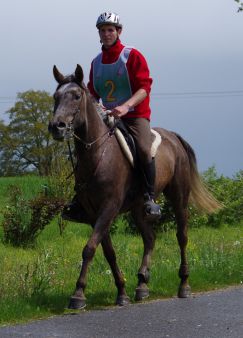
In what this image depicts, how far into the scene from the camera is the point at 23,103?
78.4m

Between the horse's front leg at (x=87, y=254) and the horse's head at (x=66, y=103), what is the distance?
3.41 ft

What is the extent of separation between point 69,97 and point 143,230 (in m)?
2.59

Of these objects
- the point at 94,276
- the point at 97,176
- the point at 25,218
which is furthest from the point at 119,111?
the point at 25,218

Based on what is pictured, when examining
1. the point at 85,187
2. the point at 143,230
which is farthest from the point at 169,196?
the point at 85,187

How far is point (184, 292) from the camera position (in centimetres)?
979

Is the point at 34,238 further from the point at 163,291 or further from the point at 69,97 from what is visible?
the point at 69,97

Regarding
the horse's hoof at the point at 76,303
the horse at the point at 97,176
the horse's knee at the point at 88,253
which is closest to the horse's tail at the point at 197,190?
the horse at the point at 97,176

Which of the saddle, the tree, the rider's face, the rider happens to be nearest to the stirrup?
the rider

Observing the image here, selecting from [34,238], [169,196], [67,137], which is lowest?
[34,238]

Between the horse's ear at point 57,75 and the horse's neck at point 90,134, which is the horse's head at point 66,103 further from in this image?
the horse's neck at point 90,134

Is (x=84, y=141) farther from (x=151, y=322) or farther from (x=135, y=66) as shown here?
(x=151, y=322)

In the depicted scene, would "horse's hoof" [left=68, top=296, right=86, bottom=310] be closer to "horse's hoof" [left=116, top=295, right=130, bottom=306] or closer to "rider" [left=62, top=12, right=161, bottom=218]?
"horse's hoof" [left=116, top=295, right=130, bottom=306]

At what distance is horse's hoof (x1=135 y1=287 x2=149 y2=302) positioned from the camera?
371 inches

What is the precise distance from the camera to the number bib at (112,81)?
948 centimetres
